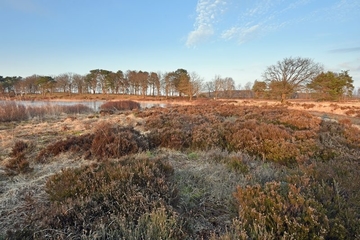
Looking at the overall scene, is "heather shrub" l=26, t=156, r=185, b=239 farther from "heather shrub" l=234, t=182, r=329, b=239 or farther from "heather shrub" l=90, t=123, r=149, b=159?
"heather shrub" l=90, t=123, r=149, b=159

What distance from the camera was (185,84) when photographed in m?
46.9

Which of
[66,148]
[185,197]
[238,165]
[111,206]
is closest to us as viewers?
[111,206]

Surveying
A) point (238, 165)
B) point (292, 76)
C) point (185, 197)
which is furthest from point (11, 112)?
point (292, 76)

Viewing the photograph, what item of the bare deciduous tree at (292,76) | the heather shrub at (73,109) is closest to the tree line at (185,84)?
the bare deciduous tree at (292,76)

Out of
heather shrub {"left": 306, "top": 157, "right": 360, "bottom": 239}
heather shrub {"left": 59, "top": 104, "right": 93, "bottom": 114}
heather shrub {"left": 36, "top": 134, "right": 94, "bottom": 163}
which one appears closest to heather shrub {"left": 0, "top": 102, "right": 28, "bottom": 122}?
heather shrub {"left": 59, "top": 104, "right": 93, "bottom": 114}

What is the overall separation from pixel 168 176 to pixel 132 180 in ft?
2.30

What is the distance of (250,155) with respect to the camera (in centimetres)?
519

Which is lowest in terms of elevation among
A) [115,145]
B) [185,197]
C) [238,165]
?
[185,197]

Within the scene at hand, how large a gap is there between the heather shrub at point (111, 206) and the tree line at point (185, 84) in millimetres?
29558

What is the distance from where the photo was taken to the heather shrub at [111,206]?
2.11m

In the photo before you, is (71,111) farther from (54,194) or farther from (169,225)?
(169,225)

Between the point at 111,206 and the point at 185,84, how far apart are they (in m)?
45.4

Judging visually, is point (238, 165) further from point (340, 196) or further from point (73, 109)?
point (73, 109)

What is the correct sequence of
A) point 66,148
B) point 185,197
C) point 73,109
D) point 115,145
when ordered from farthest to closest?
point 73,109 < point 66,148 < point 115,145 < point 185,197
